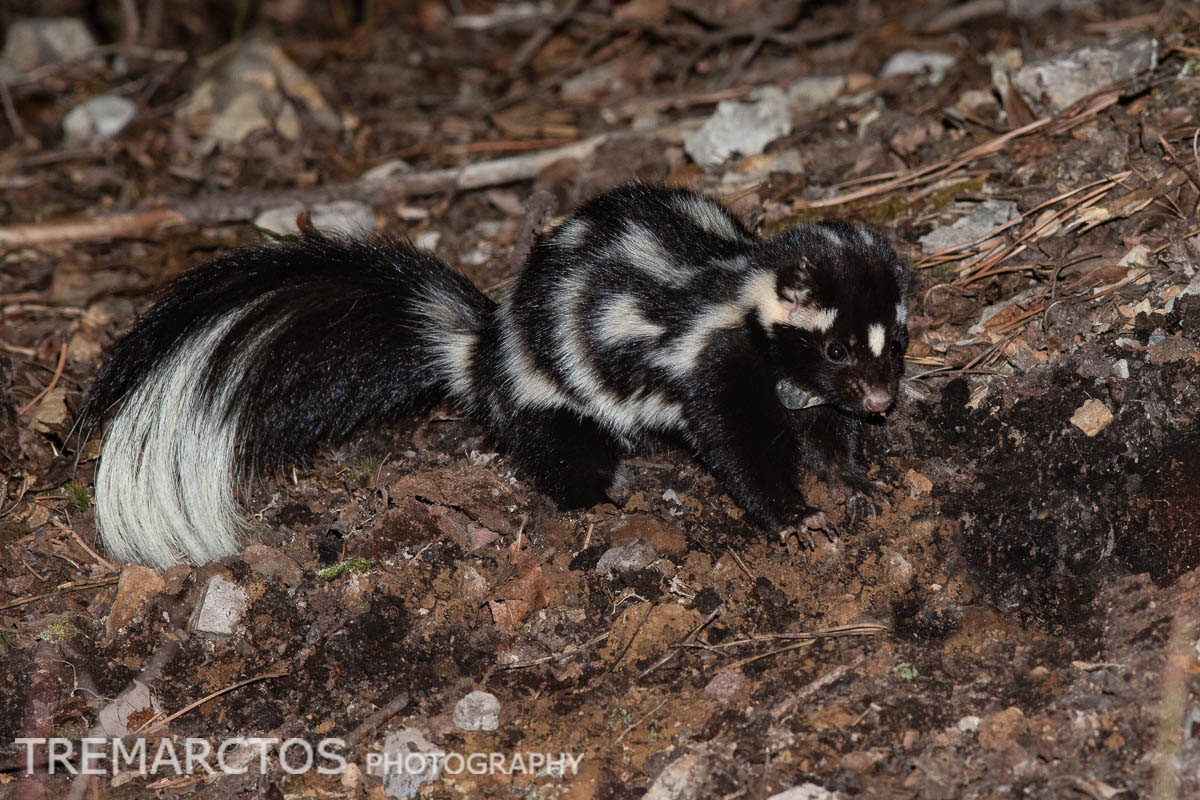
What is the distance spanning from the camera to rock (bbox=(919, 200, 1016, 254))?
453 centimetres

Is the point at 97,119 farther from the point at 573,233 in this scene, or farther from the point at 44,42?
the point at 573,233

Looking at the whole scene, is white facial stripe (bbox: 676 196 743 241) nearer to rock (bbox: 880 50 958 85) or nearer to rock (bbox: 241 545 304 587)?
rock (bbox: 241 545 304 587)

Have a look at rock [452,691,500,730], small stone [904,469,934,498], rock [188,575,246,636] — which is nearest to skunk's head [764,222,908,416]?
small stone [904,469,934,498]

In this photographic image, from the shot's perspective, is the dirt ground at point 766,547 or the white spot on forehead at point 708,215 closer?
the dirt ground at point 766,547

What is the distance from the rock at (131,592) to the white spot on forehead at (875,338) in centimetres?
253

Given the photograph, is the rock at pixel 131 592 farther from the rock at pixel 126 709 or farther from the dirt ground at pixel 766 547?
the rock at pixel 126 709

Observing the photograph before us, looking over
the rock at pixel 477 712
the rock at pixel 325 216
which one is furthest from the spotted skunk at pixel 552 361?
the rock at pixel 325 216

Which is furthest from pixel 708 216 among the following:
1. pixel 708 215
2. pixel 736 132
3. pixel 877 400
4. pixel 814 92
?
pixel 814 92

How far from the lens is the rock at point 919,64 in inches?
227

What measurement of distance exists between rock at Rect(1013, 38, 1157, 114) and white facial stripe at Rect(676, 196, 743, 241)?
1863 millimetres

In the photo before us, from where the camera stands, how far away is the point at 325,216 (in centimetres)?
570

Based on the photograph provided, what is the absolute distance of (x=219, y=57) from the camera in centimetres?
720

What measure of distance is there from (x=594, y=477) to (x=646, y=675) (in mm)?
927

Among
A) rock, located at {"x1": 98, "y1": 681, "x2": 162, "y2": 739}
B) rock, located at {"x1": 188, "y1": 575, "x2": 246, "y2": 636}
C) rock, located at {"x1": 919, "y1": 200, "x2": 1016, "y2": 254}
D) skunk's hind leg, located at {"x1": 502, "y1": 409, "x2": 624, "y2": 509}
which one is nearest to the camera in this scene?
rock, located at {"x1": 98, "y1": 681, "x2": 162, "y2": 739}
